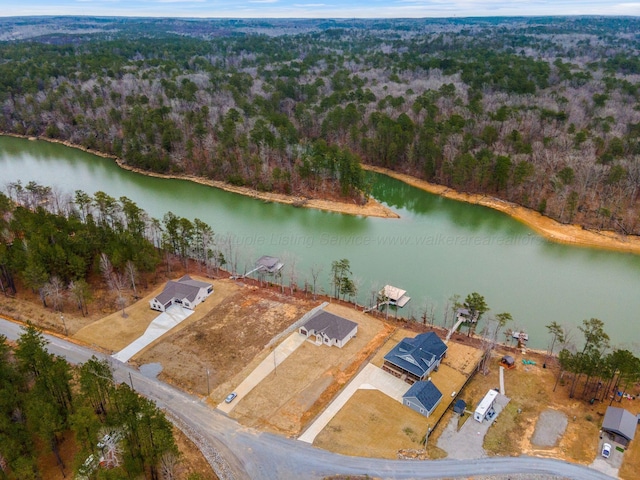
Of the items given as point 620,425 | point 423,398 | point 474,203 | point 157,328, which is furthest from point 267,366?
point 474,203

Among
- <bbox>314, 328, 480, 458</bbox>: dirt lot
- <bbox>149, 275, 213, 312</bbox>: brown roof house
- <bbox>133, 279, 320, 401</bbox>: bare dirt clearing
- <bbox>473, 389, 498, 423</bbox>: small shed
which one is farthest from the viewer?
<bbox>149, 275, 213, 312</bbox>: brown roof house

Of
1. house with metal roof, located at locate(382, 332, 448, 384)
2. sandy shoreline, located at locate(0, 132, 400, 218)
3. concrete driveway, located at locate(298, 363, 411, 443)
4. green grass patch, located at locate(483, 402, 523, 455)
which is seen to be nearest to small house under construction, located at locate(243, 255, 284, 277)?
concrete driveway, located at locate(298, 363, 411, 443)

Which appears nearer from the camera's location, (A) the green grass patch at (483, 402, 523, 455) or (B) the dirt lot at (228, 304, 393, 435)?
(A) the green grass patch at (483, 402, 523, 455)

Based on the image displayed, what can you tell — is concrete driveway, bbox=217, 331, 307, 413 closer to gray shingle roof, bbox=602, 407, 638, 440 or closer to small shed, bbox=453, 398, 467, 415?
small shed, bbox=453, 398, 467, 415

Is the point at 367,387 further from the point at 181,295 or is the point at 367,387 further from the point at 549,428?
the point at 181,295

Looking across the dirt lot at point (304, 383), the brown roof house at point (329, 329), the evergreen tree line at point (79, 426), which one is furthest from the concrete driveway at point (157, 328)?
the brown roof house at point (329, 329)

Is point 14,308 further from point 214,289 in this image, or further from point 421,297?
point 421,297

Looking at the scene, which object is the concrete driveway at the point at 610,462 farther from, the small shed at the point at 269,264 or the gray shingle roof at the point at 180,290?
the gray shingle roof at the point at 180,290
